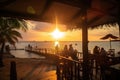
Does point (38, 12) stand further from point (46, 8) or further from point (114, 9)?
point (114, 9)

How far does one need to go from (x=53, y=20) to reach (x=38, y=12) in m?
0.78

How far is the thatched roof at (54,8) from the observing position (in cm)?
545

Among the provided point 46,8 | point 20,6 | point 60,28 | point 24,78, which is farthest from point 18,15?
point 24,78

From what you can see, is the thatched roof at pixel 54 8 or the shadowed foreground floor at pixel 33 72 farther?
the shadowed foreground floor at pixel 33 72

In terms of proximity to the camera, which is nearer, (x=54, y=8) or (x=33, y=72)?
(x=54, y=8)

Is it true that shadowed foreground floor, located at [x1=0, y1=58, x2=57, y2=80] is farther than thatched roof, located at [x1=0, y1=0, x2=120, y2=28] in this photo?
Yes

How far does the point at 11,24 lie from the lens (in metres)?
16.1

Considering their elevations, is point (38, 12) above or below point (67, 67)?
above

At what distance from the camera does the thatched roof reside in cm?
545

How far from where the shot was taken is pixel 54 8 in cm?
622

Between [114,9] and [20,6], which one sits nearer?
[20,6]

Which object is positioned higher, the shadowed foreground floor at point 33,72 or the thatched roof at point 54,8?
the thatched roof at point 54,8

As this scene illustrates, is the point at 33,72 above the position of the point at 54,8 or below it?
below

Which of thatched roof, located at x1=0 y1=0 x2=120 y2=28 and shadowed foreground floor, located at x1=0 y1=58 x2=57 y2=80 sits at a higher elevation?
thatched roof, located at x1=0 y1=0 x2=120 y2=28
